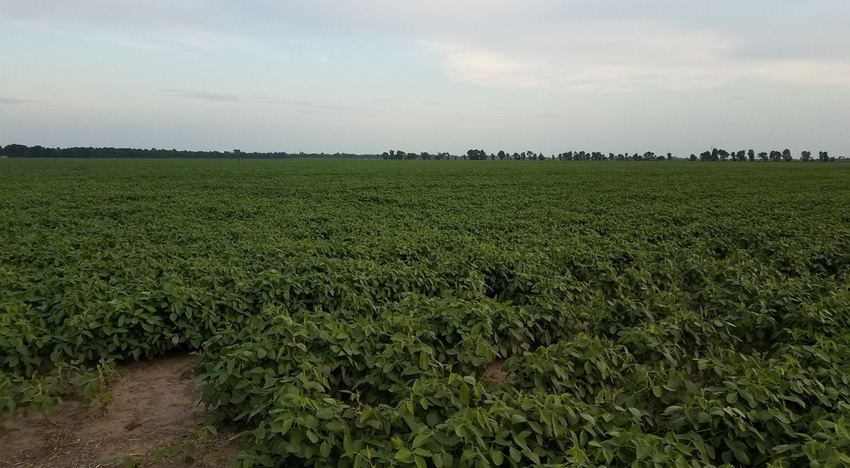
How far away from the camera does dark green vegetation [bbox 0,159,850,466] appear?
3232mm

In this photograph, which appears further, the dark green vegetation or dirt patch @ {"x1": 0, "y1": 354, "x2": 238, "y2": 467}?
dirt patch @ {"x1": 0, "y1": 354, "x2": 238, "y2": 467}

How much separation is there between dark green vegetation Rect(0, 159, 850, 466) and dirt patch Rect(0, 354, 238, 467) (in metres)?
0.32

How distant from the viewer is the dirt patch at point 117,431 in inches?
153

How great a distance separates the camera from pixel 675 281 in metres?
8.14

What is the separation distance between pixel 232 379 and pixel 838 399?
15.3 ft

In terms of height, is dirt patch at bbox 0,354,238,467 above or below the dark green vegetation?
below

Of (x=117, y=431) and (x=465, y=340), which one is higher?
(x=465, y=340)

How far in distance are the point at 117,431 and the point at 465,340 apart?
9.91 feet

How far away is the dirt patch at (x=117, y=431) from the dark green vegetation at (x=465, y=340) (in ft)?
1.05

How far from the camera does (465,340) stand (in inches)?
181

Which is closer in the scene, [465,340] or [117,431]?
[117,431]

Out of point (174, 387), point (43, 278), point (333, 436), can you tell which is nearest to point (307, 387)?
point (333, 436)

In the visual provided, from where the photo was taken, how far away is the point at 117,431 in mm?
4316

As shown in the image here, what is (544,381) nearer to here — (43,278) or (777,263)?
(43,278)
